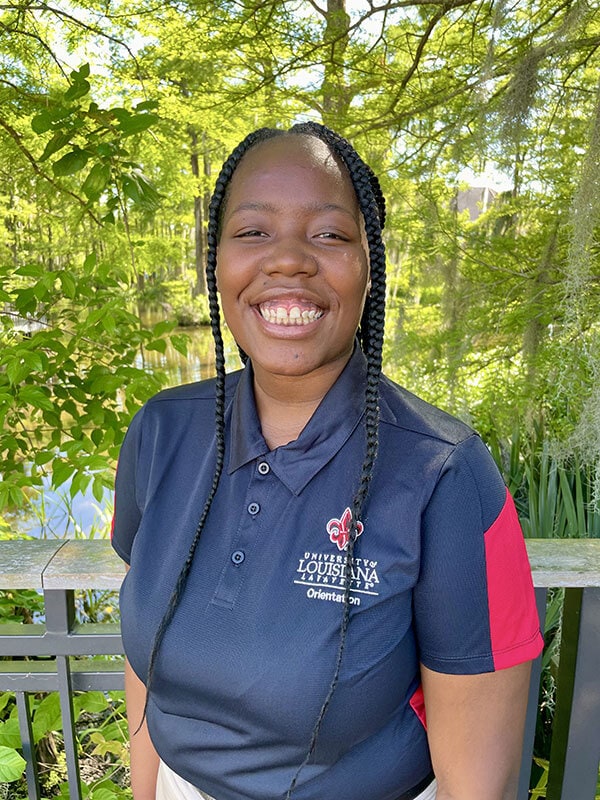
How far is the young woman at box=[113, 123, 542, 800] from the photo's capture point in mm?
962

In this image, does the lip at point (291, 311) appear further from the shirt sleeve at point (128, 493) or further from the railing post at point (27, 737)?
the railing post at point (27, 737)

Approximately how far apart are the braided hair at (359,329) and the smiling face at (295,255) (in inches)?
0.8

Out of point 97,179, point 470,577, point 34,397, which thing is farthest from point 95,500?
point 470,577

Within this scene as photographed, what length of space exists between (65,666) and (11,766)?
0.19m

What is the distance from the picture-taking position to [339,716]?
0.96 m

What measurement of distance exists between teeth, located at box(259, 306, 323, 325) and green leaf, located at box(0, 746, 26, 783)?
3.14 ft

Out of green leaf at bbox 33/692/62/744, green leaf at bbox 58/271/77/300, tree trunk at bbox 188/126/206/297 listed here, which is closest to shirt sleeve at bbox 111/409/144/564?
green leaf at bbox 33/692/62/744

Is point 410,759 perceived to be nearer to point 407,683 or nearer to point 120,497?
point 407,683

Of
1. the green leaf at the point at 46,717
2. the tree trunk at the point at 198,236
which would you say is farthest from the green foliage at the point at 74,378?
the tree trunk at the point at 198,236

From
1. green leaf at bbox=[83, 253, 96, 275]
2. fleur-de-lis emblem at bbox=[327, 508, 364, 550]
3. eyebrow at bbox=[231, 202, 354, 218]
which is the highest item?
eyebrow at bbox=[231, 202, 354, 218]

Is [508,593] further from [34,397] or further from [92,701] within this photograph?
[34,397]

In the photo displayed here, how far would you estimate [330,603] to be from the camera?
3.18ft

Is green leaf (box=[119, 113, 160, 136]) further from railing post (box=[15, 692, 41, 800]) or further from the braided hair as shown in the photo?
railing post (box=[15, 692, 41, 800])

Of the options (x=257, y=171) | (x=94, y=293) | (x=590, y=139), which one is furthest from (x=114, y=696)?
(x=590, y=139)
